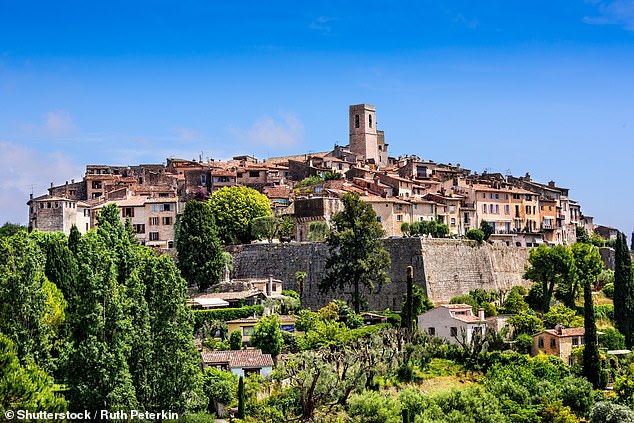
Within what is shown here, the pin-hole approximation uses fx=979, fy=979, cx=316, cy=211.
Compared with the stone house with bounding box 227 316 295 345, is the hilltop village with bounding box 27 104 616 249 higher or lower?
higher

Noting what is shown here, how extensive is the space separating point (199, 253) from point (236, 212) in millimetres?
11933

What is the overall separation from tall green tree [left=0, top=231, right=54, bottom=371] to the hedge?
55.3 feet

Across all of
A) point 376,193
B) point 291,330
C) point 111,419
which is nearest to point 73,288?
point 111,419

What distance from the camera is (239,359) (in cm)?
4266

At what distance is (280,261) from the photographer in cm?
6175

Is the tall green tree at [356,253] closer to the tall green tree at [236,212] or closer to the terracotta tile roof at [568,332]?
the terracotta tile roof at [568,332]

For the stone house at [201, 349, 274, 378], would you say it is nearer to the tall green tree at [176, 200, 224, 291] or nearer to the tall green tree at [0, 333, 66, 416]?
the tall green tree at [176, 200, 224, 291]

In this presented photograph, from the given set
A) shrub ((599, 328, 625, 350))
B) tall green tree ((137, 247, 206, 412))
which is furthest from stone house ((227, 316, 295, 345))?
shrub ((599, 328, 625, 350))

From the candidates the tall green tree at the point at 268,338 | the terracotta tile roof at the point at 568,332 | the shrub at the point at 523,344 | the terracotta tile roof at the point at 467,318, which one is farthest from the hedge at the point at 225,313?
the terracotta tile roof at the point at 568,332

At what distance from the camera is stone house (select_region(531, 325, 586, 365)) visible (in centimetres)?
5003

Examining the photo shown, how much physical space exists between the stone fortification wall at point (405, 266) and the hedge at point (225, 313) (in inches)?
311

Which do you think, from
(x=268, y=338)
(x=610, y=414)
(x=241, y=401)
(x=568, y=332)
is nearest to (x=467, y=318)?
(x=568, y=332)

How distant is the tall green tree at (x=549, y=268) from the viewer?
196 feet

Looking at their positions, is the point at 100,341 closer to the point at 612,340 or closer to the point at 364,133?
the point at 612,340
